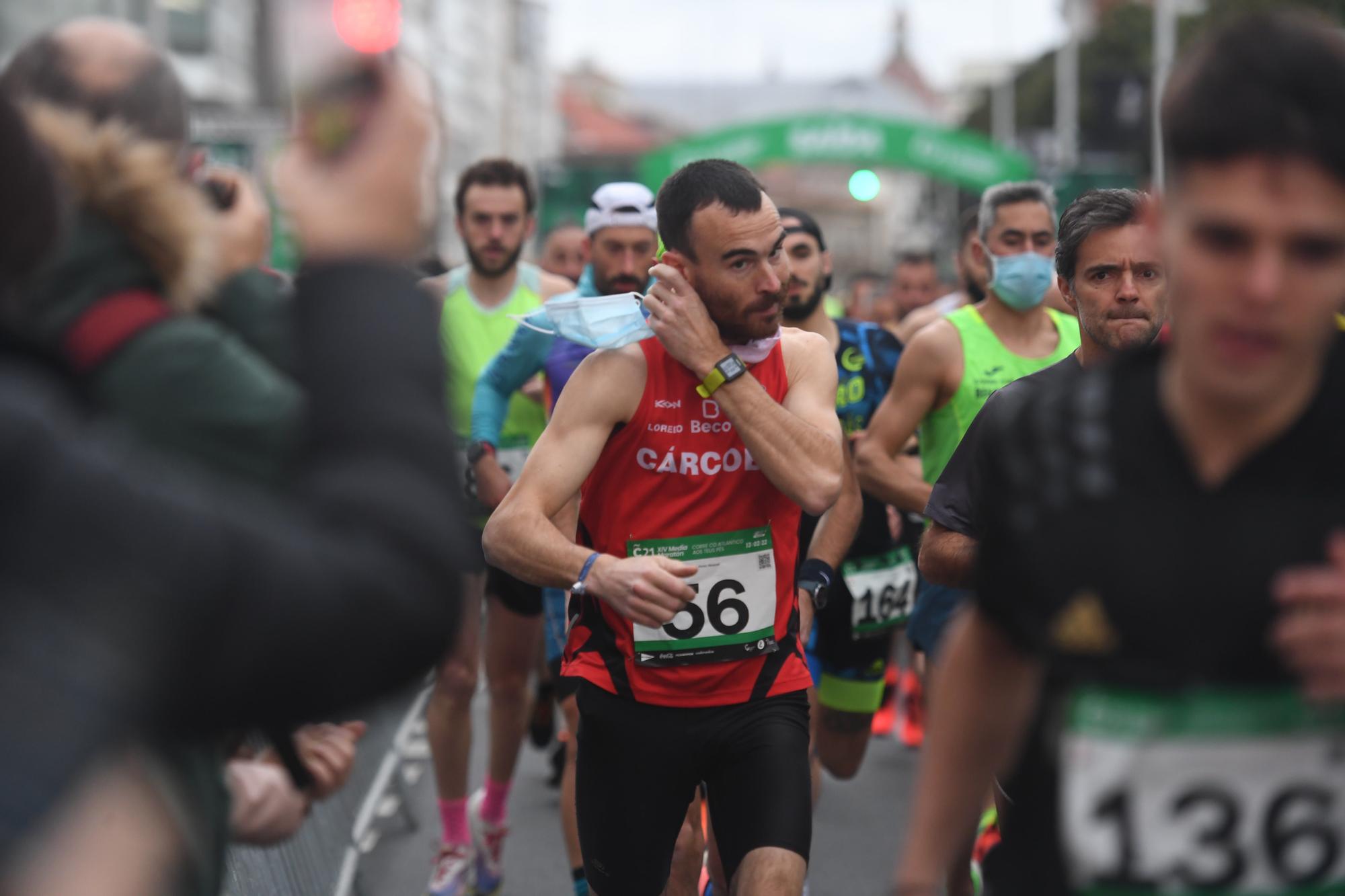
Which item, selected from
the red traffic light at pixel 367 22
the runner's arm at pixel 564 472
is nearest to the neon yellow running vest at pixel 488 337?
the runner's arm at pixel 564 472

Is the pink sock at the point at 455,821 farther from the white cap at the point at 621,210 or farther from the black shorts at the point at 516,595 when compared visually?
the white cap at the point at 621,210

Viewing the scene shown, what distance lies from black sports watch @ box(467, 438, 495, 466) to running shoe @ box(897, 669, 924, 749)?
3255mm

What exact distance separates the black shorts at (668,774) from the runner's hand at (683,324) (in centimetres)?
84

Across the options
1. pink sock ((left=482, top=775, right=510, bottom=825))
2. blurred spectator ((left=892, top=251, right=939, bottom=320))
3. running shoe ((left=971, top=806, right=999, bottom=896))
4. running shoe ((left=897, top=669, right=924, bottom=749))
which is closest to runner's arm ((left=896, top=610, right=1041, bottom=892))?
running shoe ((left=971, top=806, right=999, bottom=896))

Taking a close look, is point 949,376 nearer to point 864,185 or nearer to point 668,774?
point 668,774

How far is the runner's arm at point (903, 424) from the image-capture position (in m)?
5.65

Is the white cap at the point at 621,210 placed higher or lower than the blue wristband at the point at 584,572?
higher

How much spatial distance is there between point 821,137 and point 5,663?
26.5m

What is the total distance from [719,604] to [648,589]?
0.43 m

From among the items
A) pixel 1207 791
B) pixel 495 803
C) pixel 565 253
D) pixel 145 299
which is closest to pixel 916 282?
pixel 565 253

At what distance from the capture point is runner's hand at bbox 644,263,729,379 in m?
4.00

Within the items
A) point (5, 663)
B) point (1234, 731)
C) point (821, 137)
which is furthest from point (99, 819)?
point (821, 137)

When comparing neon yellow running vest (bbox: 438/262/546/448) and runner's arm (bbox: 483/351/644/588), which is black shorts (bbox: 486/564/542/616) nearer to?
neon yellow running vest (bbox: 438/262/546/448)

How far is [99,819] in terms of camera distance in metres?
1.42
